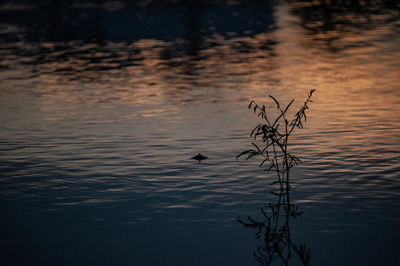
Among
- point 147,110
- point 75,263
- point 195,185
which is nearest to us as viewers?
point 75,263

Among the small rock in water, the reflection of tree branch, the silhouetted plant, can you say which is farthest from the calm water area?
the silhouetted plant

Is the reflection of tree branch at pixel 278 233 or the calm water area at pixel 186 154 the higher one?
the calm water area at pixel 186 154

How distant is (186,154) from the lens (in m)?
21.2

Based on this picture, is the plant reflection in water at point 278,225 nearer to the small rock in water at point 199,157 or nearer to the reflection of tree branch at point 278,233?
the reflection of tree branch at point 278,233

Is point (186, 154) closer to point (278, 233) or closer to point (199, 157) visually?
point (199, 157)

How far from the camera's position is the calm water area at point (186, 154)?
47.4 ft

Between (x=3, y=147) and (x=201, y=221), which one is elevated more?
(x=3, y=147)

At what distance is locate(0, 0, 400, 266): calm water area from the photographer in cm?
1445

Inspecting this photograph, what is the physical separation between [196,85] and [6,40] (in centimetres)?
3507

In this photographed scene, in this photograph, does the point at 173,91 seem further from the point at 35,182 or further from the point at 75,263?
the point at 75,263

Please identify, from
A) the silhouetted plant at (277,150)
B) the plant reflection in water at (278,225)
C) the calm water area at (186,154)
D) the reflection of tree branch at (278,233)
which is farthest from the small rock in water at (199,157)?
the reflection of tree branch at (278,233)

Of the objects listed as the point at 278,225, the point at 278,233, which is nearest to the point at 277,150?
the point at 278,225

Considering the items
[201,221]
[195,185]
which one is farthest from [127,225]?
[195,185]

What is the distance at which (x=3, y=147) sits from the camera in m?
23.1
